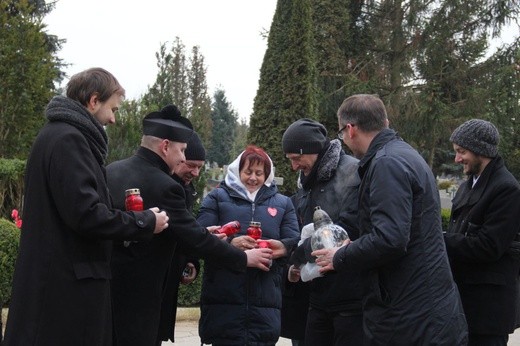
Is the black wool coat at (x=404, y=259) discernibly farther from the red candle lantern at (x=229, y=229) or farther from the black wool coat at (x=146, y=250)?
the red candle lantern at (x=229, y=229)

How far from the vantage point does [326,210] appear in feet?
14.1

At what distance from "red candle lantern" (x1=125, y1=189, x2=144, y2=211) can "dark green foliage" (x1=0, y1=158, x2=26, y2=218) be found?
7.75 metres

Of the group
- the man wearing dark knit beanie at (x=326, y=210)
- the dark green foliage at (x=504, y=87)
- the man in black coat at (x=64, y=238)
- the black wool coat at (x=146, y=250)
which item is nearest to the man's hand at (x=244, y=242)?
the man wearing dark knit beanie at (x=326, y=210)

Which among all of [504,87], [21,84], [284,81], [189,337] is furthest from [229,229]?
[504,87]

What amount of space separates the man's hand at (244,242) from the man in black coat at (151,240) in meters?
0.31

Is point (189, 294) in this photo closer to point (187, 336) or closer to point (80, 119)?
point (187, 336)

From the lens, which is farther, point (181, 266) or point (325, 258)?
point (181, 266)

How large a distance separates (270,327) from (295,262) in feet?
1.51

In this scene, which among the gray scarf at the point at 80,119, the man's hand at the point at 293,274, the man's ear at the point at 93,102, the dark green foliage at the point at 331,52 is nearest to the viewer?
the gray scarf at the point at 80,119

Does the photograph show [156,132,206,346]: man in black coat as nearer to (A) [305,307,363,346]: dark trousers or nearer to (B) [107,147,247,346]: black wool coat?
(B) [107,147,247,346]: black wool coat

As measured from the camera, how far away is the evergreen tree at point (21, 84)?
Answer: 1536cm

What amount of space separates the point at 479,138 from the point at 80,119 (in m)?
2.47

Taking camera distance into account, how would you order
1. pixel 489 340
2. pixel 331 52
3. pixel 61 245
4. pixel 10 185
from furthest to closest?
pixel 331 52 → pixel 10 185 → pixel 489 340 → pixel 61 245

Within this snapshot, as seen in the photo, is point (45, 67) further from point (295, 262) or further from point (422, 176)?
point (422, 176)
